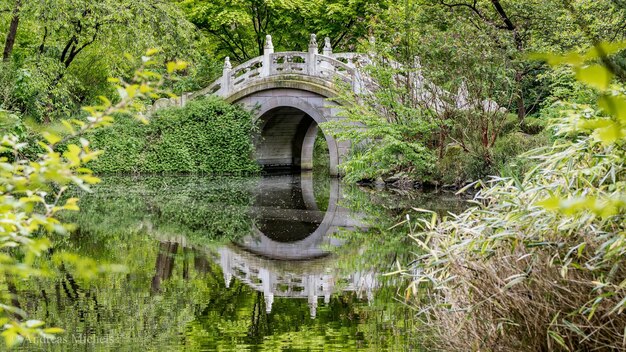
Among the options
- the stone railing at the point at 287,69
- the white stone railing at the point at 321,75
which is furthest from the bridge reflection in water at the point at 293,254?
the stone railing at the point at 287,69

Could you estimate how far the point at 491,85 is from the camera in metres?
16.3

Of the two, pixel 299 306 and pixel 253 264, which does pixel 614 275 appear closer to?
pixel 299 306

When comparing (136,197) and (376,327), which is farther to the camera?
(136,197)

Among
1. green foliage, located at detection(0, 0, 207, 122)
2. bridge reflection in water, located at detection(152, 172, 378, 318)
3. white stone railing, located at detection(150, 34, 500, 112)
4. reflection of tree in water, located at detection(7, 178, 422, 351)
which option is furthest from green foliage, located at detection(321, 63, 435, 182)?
reflection of tree in water, located at detection(7, 178, 422, 351)

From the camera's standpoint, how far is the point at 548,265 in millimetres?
4184

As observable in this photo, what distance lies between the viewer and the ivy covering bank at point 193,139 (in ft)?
74.6

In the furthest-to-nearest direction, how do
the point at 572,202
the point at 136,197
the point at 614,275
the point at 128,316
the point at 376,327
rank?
the point at 136,197 → the point at 128,316 → the point at 376,327 → the point at 614,275 → the point at 572,202

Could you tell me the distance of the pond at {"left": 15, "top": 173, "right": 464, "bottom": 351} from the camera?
6.06 metres

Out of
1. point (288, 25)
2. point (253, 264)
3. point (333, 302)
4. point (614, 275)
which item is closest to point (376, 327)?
point (333, 302)

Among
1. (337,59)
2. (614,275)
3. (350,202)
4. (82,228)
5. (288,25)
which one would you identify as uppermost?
(288,25)

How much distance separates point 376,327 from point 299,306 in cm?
106

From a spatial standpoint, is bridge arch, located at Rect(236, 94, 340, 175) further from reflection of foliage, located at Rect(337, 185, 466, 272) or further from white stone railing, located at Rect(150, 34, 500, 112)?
reflection of foliage, located at Rect(337, 185, 466, 272)

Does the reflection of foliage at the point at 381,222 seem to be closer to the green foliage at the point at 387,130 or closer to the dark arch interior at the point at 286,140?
the green foliage at the point at 387,130

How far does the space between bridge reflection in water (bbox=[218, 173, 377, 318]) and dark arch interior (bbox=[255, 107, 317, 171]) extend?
744cm
